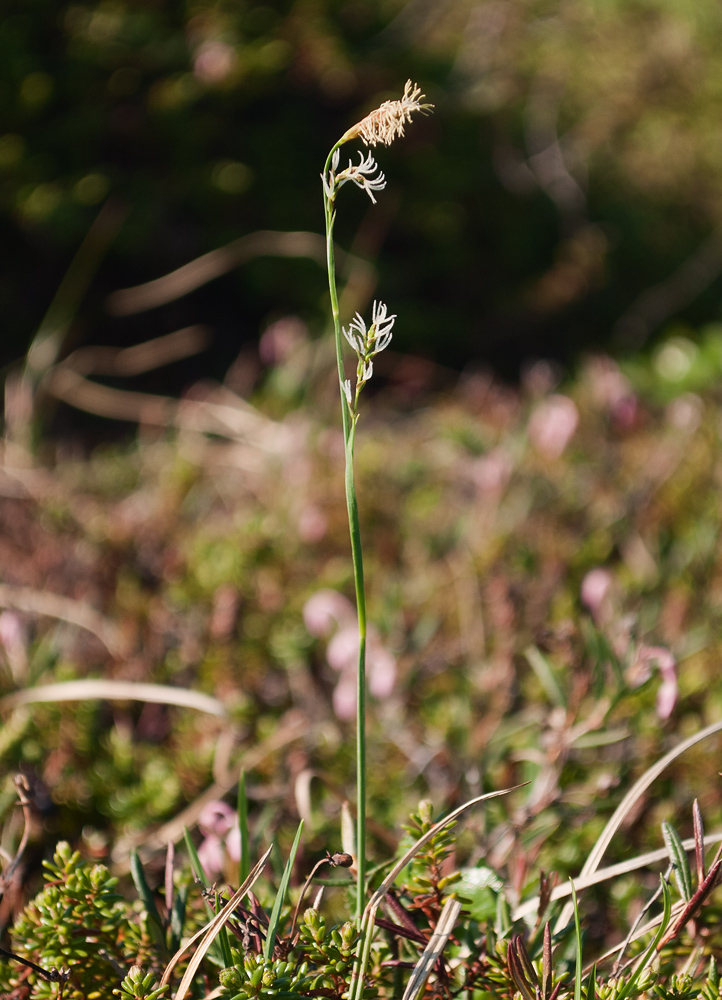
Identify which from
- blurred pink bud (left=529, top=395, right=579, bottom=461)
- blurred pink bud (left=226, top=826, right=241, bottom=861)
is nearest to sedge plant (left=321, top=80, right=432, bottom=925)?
blurred pink bud (left=226, top=826, right=241, bottom=861)

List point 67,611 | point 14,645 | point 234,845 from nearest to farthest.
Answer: point 234,845
point 14,645
point 67,611

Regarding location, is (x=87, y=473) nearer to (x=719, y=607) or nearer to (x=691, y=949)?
(x=719, y=607)

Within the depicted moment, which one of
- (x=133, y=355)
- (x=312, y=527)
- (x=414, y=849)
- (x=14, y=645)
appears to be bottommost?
(x=414, y=849)

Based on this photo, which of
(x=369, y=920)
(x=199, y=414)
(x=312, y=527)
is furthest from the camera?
(x=199, y=414)

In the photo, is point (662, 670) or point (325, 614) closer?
point (662, 670)

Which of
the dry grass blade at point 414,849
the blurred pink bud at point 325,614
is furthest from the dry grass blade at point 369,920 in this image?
the blurred pink bud at point 325,614

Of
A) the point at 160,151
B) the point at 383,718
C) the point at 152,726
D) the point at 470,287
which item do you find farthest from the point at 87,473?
the point at 470,287

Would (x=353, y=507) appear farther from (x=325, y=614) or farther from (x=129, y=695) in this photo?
(x=325, y=614)

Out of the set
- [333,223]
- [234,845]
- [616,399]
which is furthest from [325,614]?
[616,399]

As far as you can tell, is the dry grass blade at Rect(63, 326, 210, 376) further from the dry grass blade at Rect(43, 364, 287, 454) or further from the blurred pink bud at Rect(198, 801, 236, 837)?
the blurred pink bud at Rect(198, 801, 236, 837)
